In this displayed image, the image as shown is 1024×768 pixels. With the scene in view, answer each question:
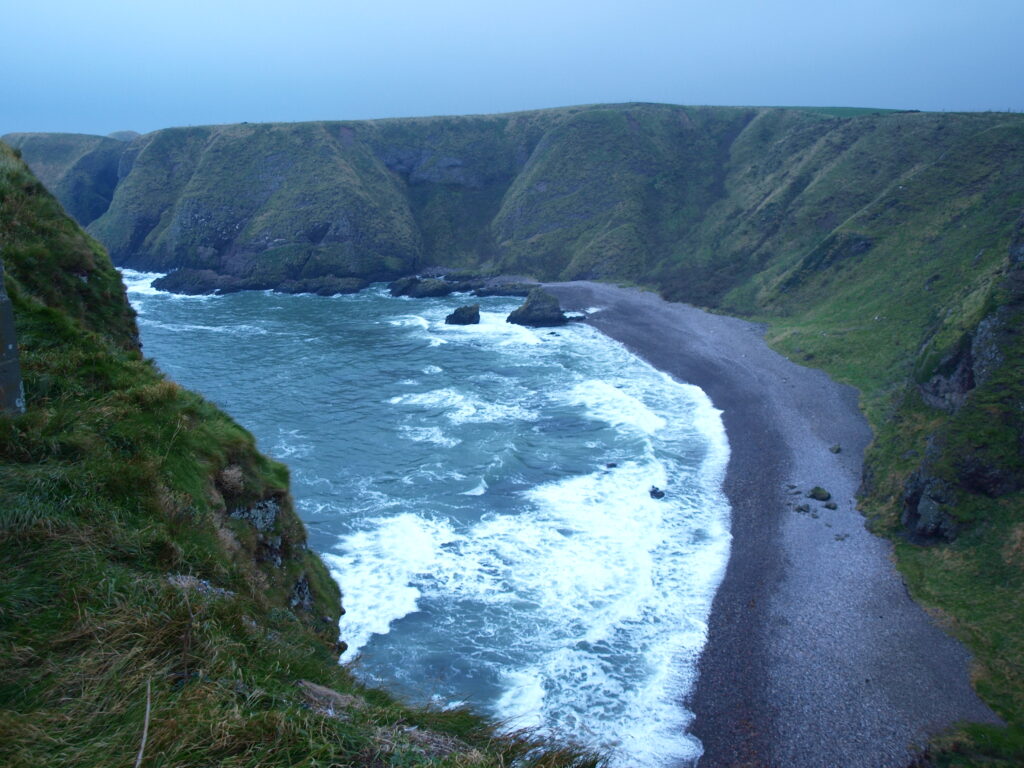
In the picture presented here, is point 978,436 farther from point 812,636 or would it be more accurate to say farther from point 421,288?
point 421,288

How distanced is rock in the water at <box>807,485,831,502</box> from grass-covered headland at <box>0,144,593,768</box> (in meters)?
19.5

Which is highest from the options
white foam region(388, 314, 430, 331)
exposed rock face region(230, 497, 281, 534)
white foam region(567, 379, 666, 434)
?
exposed rock face region(230, 497, 281, 534)

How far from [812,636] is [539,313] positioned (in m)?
40.4

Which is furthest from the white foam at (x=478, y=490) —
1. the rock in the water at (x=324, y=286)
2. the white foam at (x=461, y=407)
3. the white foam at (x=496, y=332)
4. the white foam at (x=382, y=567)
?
the rock in the water at (x=324, y=286)

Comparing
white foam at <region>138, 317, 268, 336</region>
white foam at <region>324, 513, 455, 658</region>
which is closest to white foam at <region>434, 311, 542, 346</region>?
white foam at <region>138, 317, 268, 336</region>

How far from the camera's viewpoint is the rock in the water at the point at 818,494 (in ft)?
76.4

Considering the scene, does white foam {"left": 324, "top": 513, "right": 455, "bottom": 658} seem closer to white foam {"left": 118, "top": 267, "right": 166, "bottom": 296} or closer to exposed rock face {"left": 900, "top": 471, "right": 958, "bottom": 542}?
exposed rock face {"left": 900, "top": 471, "right": 958, "bottom": 542}

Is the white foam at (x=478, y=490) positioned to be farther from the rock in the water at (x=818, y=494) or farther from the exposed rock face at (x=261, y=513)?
the exposed rock face at (x=261, y=513)

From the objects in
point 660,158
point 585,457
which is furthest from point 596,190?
point 585,457

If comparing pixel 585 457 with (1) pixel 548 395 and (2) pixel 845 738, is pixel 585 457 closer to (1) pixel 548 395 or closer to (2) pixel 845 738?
(1) pixel 548 395

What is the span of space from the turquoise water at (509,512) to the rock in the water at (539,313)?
675cm

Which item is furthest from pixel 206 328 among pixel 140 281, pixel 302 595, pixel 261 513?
pixel 302 595

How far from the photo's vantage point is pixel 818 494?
2336 cm

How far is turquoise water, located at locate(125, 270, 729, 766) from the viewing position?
15.2 metres
